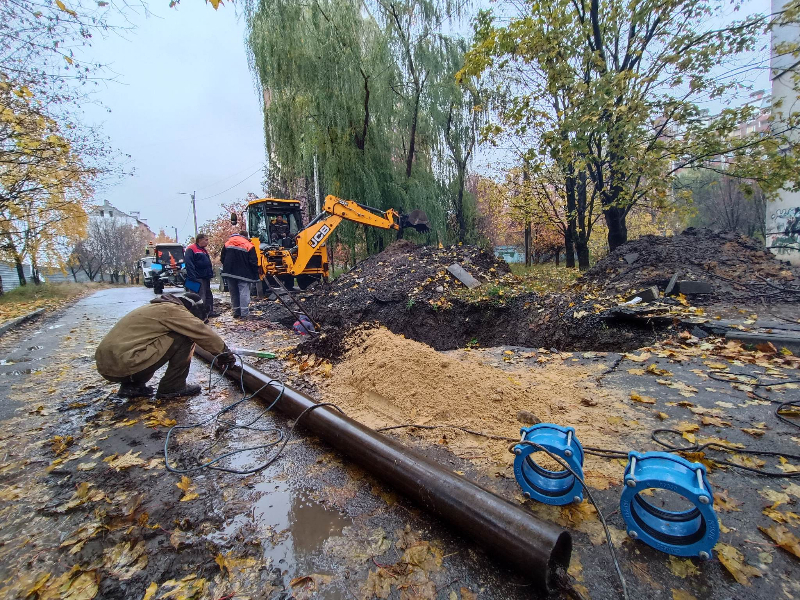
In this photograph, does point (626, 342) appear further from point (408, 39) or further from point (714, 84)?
point (408, 39)

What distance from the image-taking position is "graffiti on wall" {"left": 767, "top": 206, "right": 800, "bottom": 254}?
10805 millimetres

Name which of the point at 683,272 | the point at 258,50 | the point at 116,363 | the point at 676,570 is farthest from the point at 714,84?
the point at 258,50

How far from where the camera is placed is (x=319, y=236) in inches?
397

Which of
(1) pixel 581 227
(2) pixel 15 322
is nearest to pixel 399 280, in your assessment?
(1) pixel 581 227

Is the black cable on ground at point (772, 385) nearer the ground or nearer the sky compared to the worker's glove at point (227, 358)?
nearer the ground

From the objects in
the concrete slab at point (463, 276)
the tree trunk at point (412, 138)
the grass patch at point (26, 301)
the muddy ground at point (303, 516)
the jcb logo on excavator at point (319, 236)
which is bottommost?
the muddy ground at point (303, 516)

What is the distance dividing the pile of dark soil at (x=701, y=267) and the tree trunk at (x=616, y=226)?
77cm

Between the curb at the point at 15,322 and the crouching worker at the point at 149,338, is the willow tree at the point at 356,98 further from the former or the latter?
the crouching worker at the point at 149,338

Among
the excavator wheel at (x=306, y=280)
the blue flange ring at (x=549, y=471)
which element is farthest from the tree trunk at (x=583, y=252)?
the blue flange ring at (x=549, y=471)

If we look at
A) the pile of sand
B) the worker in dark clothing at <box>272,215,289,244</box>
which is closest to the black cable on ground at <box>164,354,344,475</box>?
the pile of sand

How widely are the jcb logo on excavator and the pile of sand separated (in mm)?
6014

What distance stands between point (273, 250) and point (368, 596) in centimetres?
971

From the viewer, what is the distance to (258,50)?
1235cm

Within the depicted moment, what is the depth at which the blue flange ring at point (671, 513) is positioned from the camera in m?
1.68
